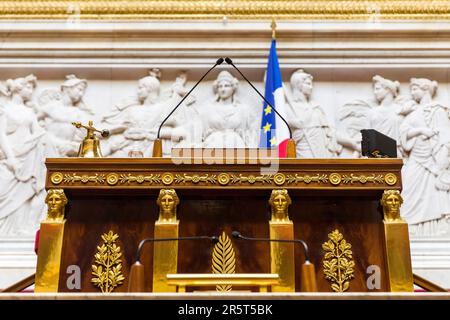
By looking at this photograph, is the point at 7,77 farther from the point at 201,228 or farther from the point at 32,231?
the point at 201,228

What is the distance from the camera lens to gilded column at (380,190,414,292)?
12.6ft

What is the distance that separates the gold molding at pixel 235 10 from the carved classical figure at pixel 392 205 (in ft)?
14.3

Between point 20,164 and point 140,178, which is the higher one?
point 20,164

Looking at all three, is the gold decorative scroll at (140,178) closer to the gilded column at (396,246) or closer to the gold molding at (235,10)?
the gilded column at (396,246)

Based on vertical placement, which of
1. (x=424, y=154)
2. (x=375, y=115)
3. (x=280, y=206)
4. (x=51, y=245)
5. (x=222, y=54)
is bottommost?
(x=51, y=245)

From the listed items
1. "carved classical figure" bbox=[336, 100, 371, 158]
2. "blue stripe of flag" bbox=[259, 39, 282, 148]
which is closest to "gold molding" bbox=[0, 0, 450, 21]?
"blue stripe of flag" bbox=[259, 39, 282, 148]

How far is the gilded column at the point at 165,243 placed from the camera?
3.87 m

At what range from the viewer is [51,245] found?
3934 mm

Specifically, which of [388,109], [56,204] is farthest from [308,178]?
[388,109]

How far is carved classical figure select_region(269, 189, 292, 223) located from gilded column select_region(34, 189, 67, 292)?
1.27m

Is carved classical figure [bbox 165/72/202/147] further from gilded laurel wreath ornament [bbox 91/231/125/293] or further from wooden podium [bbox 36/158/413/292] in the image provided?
gilded laurel wreath ornament [bbox 91/231/125/293]

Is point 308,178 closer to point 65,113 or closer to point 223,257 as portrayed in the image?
point 223,257

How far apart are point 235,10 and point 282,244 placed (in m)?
4.68

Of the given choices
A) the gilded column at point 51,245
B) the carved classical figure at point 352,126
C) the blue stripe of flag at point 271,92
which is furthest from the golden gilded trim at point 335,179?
the carved classical figure at point 352,126
